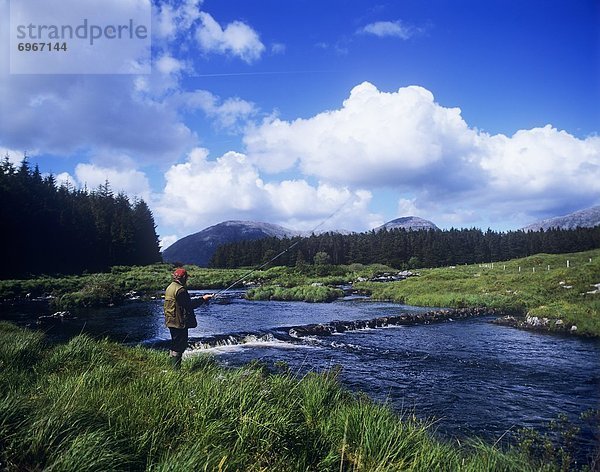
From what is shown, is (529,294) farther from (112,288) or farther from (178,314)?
(112,288)

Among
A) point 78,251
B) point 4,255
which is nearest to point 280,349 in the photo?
point 4,255

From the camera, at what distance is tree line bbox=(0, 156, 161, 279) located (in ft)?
167

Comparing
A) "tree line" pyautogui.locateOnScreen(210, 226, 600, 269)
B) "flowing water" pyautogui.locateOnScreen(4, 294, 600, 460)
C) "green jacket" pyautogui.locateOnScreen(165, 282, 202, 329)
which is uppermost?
"tree line" pyautogui.locateOnScreen(210, 226, 600, 269)

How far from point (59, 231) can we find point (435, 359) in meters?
62.0

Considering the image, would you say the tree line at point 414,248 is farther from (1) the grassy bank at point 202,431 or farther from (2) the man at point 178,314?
(1) the grassy bank at point 202,431

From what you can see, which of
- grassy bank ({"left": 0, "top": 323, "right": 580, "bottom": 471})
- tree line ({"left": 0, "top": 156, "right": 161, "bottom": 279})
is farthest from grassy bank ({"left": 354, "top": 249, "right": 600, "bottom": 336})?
tree line ({"left": 0, "top": 156, "right": 161, "bottom": 279})

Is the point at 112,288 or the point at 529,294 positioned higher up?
the point at 112,288

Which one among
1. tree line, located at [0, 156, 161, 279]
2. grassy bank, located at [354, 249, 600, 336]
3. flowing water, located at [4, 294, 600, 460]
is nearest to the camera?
flowing water, located at [4, 294, 600, 460]

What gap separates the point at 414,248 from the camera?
109062 millimetres

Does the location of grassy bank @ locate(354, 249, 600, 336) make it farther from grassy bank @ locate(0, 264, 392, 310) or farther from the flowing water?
grassy bank @ locate(0, 264, 392, 310)

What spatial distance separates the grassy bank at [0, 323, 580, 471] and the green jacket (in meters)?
2.83

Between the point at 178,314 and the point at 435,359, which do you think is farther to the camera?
the point at 435,359

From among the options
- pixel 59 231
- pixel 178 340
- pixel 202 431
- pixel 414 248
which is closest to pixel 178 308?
pixel 178 340

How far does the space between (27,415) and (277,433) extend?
9.25ft
